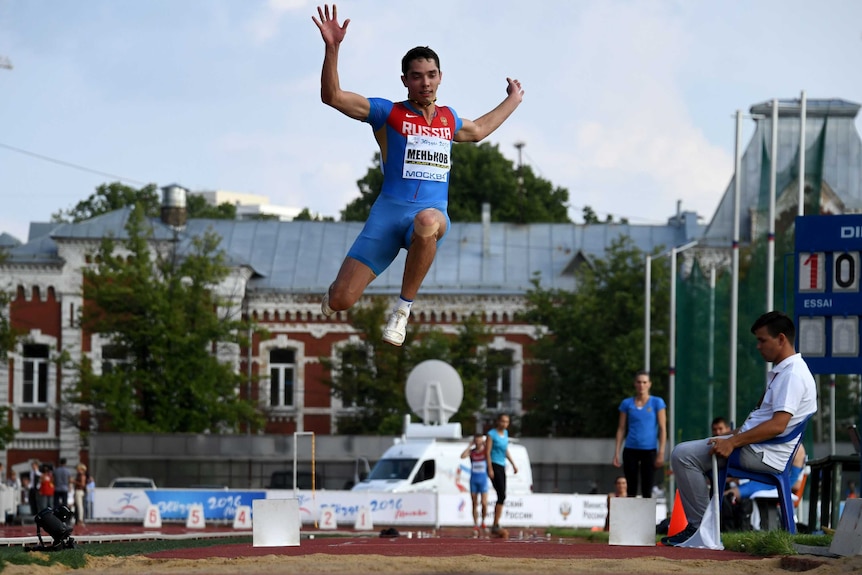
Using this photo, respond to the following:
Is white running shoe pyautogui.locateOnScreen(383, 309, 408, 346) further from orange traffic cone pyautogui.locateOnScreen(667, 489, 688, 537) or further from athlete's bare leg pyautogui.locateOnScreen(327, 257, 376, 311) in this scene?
orange traffic cone pyautogui.locateOnScreen(667, 489, 688, 537)

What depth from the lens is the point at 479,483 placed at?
2597 centimetres

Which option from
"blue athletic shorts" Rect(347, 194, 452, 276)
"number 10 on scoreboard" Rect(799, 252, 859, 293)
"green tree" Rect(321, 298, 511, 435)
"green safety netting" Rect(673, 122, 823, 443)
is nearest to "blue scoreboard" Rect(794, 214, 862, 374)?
"number 10 on scoreboard" Rect(799, 252, 859, 293)

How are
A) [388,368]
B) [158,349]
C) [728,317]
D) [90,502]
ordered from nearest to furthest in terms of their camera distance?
[728,317] → [90,502] → [158,349] → [388,368]

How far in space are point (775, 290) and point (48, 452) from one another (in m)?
35.8

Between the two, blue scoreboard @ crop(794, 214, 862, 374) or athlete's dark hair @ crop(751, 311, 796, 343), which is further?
blue scoreboard @ crop(794, 214, 862, 374)

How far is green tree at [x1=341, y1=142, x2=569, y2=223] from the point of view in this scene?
258 ft

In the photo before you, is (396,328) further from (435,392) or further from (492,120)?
(435,392)

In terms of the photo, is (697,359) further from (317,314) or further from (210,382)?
(317,314)

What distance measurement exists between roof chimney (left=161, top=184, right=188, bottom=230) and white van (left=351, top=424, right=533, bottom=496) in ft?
104

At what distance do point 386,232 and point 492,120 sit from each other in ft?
4.72

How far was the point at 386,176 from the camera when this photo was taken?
1173cm

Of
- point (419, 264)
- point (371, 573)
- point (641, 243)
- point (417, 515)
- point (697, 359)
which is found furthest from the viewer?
point (641, 243)

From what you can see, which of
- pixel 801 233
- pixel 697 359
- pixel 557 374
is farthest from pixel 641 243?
pixel 801 233

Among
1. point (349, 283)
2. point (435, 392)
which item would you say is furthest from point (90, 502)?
point (349, 283)
